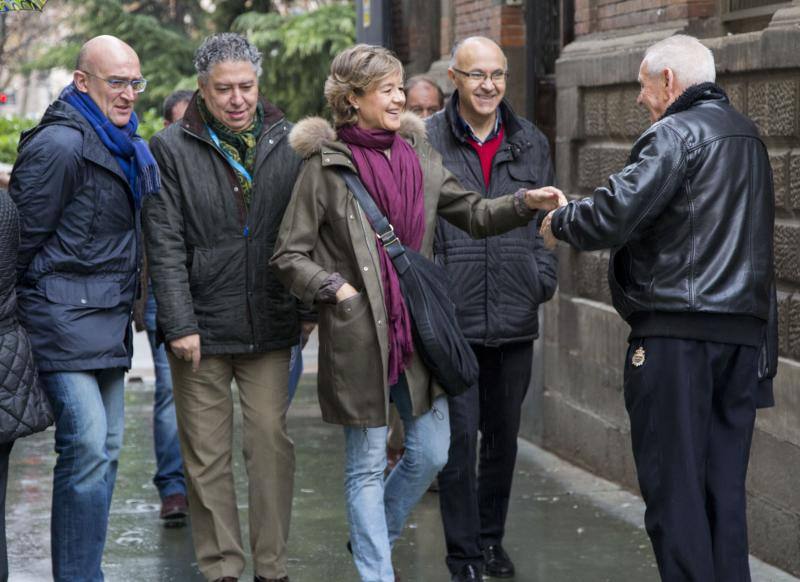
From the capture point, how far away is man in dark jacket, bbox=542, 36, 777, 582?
15.7 ft

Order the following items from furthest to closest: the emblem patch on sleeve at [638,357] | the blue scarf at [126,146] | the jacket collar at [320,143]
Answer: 1. the blue scarf at [126,146]
2. the jacket collar at [320,143]
3. the emblem patch on sleeve at [638,357]

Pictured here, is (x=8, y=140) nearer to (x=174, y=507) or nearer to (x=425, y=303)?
(x=174, y=507)

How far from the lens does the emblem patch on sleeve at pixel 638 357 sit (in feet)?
16.4

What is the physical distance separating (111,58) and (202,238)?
75 centimetres

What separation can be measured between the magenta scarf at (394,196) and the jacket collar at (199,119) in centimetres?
50

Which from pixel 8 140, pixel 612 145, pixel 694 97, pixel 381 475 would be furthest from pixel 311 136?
pixel 8 140

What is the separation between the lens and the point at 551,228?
5086mm

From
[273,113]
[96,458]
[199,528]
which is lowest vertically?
[199,528]

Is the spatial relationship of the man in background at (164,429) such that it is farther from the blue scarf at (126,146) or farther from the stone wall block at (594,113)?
the stone wall block at (594,113)

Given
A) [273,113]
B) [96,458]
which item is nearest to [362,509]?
[96,458]

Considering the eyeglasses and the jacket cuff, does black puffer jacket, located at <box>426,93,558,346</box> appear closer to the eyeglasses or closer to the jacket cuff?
the jacket cuff

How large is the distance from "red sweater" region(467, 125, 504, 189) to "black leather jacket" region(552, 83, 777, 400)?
126cm

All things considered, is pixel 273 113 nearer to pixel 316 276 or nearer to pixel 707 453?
pixel 316 276

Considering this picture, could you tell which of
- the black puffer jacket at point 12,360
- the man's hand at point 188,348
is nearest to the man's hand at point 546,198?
the man's hand at point 188,348
